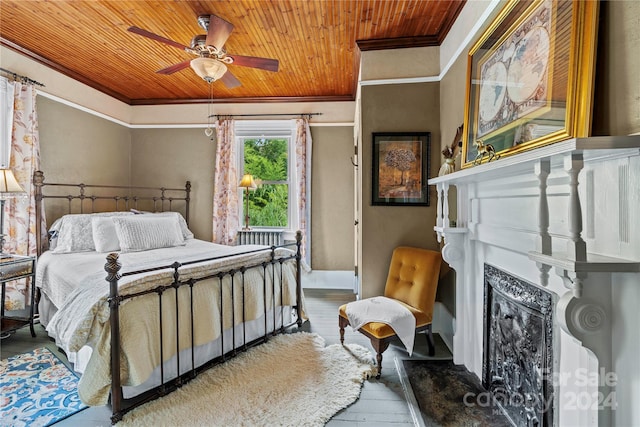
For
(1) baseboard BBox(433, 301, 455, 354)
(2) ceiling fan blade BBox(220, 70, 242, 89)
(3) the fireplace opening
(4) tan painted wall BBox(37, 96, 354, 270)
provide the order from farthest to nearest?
(4) tan painted wall BBox(37, 96, 354, 270), (2) ceiling fan blade BBox(220, 70, 242, 89), (1) baseboard BBox(433, 301, 455, 354), (3) the fireplace opening

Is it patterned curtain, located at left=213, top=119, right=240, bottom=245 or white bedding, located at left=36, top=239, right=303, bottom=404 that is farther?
patterned curtain, located at left=213, top=119, right=240, bottom=245

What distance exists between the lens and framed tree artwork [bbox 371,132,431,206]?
300 cm

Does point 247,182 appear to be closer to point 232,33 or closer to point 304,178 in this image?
point 304,178

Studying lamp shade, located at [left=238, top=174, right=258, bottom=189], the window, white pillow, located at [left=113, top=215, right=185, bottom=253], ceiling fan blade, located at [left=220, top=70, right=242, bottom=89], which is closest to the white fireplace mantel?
ceiling fan blade, located at [left=220, top=70, right=242, bottom=89]

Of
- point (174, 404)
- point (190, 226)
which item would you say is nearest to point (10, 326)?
point (174, 404)

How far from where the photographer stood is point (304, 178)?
14.8 ft

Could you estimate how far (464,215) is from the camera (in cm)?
231

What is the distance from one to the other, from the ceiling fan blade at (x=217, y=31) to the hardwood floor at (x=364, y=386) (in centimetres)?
275

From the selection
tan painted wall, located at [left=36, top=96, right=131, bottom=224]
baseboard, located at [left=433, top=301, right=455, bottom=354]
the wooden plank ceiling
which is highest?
the wooden plank ceiling

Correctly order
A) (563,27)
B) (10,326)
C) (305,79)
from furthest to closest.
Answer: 1. (305,79)
2. (10,326)
3. (563,27)

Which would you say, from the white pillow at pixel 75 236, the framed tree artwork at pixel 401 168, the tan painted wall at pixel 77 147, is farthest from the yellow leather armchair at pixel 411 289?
the tan painted wall at pixel 77 147

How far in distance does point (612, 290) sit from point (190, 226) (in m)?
4.83

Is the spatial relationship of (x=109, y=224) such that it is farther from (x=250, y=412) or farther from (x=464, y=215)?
(x=464, y=215)

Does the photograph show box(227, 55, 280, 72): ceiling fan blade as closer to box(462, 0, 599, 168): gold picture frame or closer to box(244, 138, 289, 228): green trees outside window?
box(462, 0, 599, 168): gold picture frame
